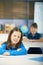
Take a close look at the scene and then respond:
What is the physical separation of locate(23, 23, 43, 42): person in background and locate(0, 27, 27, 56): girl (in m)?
0.08

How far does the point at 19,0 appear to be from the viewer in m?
2.37

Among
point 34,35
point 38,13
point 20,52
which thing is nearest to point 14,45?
point 20,52

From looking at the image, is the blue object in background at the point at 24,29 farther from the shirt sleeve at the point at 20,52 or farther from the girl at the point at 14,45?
the shirt sleeve at the point at 20,52

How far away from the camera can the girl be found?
238 centimetres

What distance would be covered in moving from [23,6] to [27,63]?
571 mm

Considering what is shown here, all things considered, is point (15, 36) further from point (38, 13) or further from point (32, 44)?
point (38, 13)

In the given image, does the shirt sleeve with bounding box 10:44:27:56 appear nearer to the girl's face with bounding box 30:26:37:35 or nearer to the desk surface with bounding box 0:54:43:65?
the desk surface with bounding box 0:54:43:65

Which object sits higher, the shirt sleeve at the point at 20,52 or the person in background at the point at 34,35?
the person in background at the point at 34,35

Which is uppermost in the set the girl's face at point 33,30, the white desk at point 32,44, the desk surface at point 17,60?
the girl's face at point 33,30

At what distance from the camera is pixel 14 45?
7.88 ft

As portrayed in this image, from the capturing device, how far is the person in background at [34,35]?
240 cm

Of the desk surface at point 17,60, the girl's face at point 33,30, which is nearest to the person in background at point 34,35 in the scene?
the girl's face at point 33,30

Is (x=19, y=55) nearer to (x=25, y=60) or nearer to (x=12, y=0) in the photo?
(x=25, y=60)

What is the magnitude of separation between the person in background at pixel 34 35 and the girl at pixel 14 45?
76 mm
